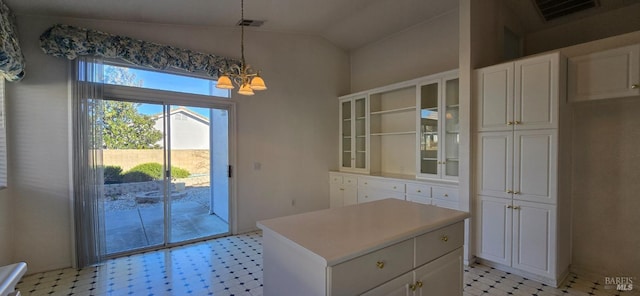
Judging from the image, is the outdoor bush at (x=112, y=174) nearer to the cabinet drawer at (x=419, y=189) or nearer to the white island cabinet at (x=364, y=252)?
the white island cabinet at (x=364, y=252)

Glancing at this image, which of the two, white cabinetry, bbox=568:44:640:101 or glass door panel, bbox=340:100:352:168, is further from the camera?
glass door panel, bbox=340:100:352:168

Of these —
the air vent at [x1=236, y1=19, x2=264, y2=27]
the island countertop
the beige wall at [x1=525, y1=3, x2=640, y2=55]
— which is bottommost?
the island countertop

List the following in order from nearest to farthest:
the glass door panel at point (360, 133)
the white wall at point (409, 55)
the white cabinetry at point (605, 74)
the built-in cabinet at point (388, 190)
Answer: the white cabinetry at point (605, 74), the built-in cabinet at point (388, 190), the white wall at point (409, 55), the glass door panel at point (360, 133)

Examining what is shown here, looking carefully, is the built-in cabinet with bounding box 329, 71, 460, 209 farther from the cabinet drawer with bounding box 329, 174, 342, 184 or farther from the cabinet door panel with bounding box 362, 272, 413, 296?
the cabinet door panel with bounding box 362, 272, 413, 296

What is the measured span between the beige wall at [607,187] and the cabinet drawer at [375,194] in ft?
6.37

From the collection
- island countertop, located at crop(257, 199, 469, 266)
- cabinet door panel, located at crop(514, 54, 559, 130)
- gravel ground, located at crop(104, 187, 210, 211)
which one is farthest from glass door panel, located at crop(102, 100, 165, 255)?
cabinet door panel, located at crop(514, 54, 559, 130)

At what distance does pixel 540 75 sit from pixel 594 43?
61cm

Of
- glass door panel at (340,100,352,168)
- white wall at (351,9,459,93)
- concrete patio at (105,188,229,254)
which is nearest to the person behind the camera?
concrete patio at (105,188,229,254)

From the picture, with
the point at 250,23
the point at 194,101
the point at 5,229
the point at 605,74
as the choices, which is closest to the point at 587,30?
the point at 605,74

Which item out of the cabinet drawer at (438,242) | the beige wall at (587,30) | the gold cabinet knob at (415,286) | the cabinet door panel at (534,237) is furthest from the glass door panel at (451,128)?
the gold cabinet knob at (415,286)

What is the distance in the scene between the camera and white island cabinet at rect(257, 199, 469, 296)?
127 centimetres

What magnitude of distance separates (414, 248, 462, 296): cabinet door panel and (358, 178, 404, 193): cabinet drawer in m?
2.10

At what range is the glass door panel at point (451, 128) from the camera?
11.7 ft

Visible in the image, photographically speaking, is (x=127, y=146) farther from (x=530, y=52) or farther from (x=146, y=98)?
(x=530, y=52)
